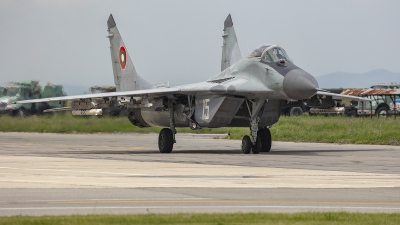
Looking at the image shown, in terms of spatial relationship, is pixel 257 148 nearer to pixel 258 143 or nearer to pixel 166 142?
pixel 258 143

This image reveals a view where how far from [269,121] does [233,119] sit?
111 centimetres

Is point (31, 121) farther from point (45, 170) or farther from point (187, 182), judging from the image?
point (187, 182)

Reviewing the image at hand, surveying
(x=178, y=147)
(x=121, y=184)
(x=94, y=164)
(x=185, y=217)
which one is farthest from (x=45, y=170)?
(x=178, y=147)

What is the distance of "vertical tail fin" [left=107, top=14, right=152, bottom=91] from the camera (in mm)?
27000

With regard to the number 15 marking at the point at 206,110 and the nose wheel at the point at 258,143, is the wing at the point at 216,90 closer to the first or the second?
the number 15 marking at the point at 206,110

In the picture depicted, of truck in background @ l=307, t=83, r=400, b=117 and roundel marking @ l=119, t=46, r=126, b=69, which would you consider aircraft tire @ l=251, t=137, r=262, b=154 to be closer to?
roundel marking @ l=119, t=46, r=126, b=69

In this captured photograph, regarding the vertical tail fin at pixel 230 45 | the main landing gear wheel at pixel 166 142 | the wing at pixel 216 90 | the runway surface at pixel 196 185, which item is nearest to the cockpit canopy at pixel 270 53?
the wing at pixel 216 90

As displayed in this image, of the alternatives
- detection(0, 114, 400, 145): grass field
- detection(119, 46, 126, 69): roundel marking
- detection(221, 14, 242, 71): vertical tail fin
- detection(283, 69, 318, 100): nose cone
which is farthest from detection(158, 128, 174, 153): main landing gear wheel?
detection(0, 114, 400, 145): grass field

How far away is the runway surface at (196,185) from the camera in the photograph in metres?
9.36

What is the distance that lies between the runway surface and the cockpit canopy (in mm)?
3652

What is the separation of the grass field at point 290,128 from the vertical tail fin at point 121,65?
146 inches

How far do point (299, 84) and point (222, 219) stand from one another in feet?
38.9

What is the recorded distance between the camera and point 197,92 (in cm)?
2222

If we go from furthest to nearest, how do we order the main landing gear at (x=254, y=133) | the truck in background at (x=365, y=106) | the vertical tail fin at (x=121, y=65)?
the truck in background at (x=365, y=106), the vertical tail fin at (x=121, y=65), the main landing gear at (x=254, y=133)
